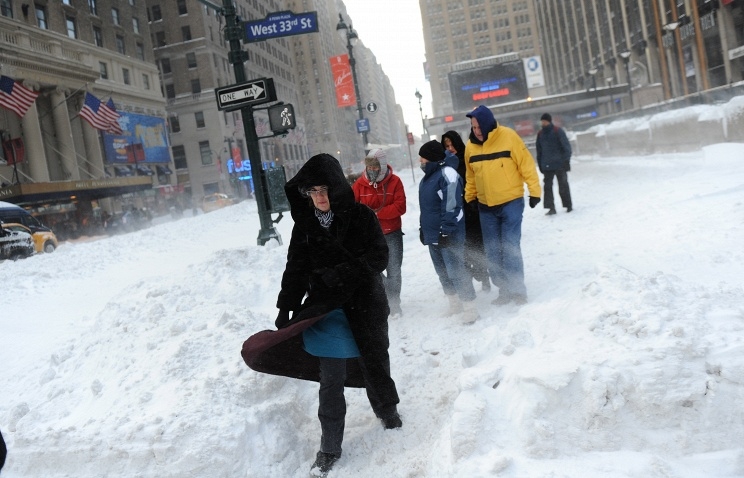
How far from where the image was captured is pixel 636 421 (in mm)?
2961

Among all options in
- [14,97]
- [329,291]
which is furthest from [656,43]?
[329,291]

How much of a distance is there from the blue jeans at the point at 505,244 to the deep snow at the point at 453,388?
284mm

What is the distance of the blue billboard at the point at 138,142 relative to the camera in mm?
48188

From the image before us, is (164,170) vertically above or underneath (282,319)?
above

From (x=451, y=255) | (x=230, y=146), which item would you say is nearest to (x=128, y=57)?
(x=230, y=146)

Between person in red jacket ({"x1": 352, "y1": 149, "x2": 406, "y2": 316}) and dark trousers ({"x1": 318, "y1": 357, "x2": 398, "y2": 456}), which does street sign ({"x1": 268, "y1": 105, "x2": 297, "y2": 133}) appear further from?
dark trousers ({"x1": 318, "y1": 357, "x2": 398, "y2": 456})

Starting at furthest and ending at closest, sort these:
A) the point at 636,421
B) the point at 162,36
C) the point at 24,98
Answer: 1. the point at 162,36
2. the point at 24,98
3. the point at 636,421

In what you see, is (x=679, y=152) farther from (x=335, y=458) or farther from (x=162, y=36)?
(x=162, y=36)

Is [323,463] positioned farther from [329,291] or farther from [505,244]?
[505,244]

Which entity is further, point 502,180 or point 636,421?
point 502,180

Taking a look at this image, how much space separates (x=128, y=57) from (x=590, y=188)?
49.2m

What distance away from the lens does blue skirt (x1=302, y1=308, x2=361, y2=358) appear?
3500 millimetres

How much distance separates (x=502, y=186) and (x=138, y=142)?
50787 mm

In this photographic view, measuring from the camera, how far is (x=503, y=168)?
5.85m
